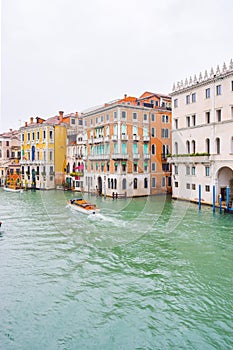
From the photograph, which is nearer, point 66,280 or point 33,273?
point 66,280

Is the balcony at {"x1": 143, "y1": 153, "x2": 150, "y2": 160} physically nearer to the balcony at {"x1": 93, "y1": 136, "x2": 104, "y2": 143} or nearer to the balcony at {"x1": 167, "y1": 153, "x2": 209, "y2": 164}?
the balcony at {"x1": 167, "y1": 153, "x2": 209, "y2": 164}

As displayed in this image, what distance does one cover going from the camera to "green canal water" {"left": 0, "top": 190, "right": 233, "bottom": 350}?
711 centimetres

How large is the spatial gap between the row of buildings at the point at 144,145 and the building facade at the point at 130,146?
3.6 inches

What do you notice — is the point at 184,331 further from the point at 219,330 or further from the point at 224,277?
the point at 224,277

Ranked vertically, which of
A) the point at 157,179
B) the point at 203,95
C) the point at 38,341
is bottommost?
the point at 38,341

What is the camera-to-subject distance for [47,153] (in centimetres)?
3991

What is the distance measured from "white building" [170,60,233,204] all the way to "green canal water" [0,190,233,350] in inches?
258

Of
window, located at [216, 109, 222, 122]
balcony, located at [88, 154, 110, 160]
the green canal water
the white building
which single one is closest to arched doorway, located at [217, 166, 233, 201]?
the white building

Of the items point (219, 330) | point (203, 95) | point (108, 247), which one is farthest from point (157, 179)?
point (219, 330)

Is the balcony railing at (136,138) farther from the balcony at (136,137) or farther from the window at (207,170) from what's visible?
the window at (207,170)

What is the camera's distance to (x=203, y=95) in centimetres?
2420

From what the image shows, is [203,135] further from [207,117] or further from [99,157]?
[99,157]

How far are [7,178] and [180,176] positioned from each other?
30.5 meters

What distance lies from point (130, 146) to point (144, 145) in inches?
70.2
